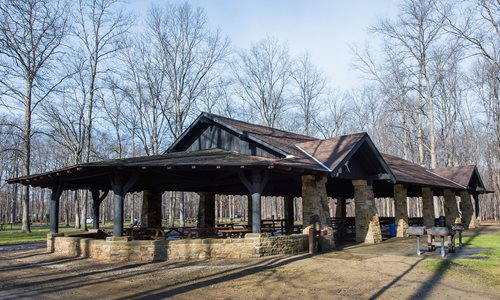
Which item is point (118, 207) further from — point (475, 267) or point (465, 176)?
point (465, 176)

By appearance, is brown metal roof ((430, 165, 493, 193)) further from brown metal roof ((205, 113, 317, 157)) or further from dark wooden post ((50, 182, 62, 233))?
dark wooden post ((50, 182, 62, 233))

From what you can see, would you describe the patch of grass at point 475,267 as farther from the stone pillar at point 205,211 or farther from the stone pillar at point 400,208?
the stone pillar at point 205,211

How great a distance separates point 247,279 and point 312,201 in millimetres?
6065

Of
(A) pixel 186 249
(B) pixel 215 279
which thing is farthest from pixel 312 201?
(B) pixel 215 279

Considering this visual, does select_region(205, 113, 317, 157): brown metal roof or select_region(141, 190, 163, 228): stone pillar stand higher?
select_region(205, 113, 317, 157): brown metal roof

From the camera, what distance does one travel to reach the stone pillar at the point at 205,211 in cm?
1947

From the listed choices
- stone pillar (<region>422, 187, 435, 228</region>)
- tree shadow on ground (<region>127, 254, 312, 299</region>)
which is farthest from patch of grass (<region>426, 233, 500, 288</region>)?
stone pillar (<region>422, 187, 435, 228</region>)

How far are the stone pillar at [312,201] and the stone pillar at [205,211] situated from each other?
21.3ft

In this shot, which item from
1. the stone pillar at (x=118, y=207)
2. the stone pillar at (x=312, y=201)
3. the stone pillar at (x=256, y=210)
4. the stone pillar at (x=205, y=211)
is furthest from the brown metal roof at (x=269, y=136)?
the stone pillar at (x=118, y=207)

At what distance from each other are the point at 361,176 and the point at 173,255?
8.54 meters

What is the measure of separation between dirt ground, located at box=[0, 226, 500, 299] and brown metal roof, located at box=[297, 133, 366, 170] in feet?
11.6

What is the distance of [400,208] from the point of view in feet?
63.3

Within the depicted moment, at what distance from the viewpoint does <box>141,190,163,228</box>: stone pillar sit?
18.0m

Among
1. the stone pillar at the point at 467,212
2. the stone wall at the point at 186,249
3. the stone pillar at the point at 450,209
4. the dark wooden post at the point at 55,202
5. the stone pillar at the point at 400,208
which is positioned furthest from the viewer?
the stone pillar at the point at 467,212
